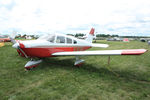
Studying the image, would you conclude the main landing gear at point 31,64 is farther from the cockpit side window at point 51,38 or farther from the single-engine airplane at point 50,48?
the cockpit side window at point 51,38

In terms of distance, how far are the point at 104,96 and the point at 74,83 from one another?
47.1 inches

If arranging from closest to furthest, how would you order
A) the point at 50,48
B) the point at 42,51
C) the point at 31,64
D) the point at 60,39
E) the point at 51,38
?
the point at 31,64
the point at 42,51
the point at 50,48
the point at 51,38
the point at 60,39

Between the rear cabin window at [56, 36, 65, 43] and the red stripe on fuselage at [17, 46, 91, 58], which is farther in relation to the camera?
the rear cabin window at [56, 36, 65, 43]

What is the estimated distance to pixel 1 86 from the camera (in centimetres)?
360

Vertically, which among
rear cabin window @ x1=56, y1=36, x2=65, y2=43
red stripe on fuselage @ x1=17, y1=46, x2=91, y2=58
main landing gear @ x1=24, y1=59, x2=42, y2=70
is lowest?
main landing gear @ x1=24, y1=59, x2=42, y2=70

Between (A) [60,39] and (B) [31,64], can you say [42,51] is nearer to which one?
(B) [31,64]

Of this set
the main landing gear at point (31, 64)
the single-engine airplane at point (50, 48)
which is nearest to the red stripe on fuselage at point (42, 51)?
the single-engine airplane at point (50, 48)

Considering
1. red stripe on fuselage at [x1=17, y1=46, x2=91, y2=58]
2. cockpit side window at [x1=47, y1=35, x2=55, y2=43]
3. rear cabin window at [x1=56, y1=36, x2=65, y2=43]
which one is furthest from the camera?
rear cabin window at [x1=56, y1=36, x2=65, y2=43]

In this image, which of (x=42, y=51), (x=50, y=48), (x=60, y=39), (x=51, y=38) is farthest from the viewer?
(x=60, y=39)

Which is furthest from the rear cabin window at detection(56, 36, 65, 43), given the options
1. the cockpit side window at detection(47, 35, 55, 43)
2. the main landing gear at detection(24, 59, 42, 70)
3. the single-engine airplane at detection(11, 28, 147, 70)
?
the main landing gear at detection(24, 59, 42, 70)

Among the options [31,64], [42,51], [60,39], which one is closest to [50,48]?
[42,51]

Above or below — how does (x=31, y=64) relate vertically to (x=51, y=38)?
below

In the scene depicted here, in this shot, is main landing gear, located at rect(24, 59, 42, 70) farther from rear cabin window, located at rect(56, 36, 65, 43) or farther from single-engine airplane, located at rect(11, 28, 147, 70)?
rear cabin window, located at rect(56, 36, 65, 43)

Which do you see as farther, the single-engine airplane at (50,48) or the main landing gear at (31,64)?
the main landing gear at (31,64)
